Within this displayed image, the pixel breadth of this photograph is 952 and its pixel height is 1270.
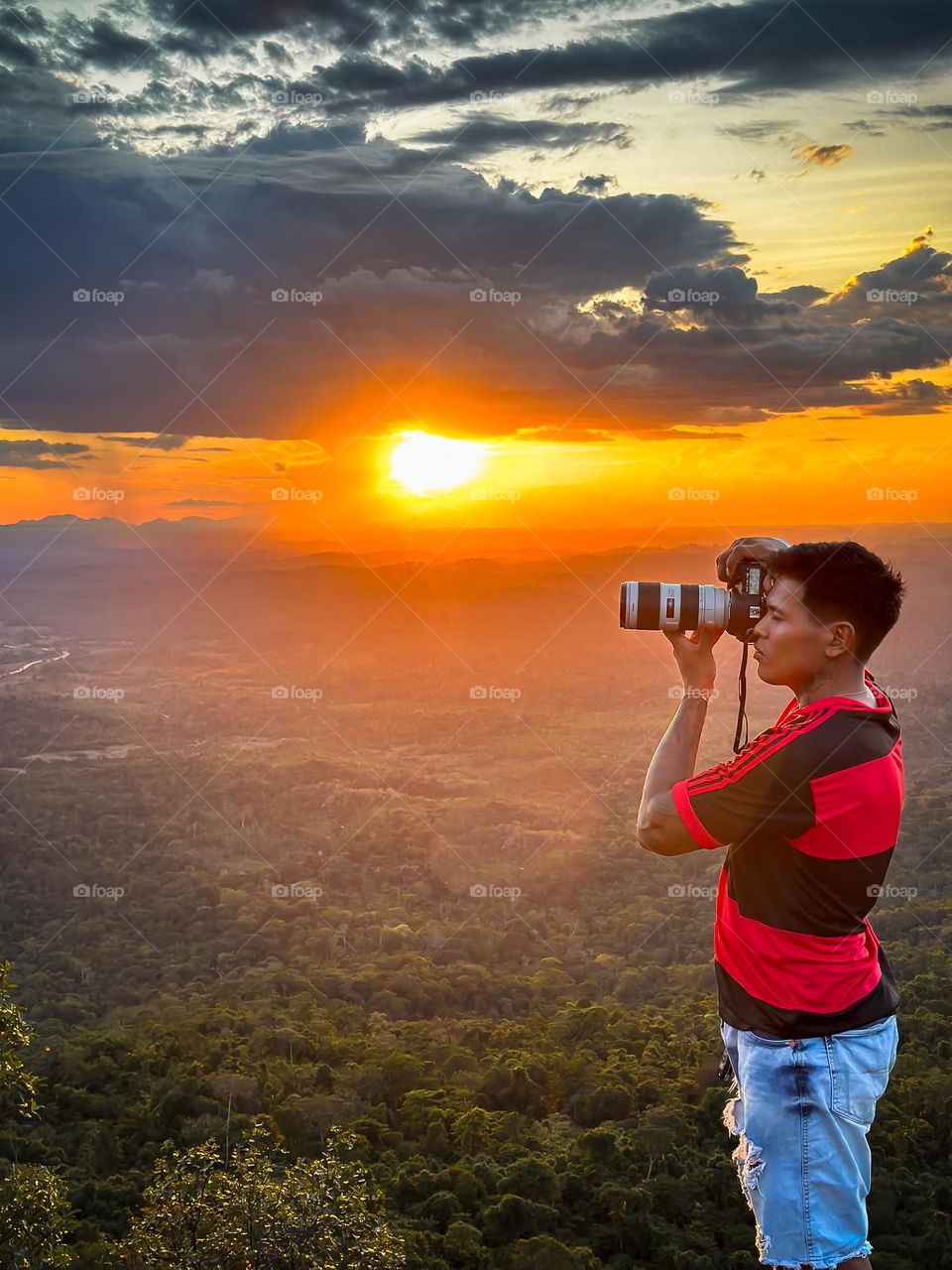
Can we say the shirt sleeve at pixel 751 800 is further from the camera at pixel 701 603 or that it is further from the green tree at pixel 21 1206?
the green tree at pixel 21 1206

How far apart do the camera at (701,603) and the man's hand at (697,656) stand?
0.03 metres

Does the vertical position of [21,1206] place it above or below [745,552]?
below

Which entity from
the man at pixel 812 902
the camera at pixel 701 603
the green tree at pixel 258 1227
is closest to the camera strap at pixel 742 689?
the camera at pixel 701 603

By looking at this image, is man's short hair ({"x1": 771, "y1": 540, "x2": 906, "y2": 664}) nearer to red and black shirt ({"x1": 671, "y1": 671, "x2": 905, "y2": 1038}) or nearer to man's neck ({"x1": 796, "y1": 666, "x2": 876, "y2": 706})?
man's neck ({"x1": 796, "y1": 666, "x2": 876, "y2": 706})

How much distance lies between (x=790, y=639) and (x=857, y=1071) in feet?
3.33

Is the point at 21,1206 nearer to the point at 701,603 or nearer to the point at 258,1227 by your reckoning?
Result: the point at 258,1227

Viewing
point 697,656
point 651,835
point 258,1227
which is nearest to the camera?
point 651,835

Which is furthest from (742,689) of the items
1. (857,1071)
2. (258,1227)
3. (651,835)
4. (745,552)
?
(258,1227)

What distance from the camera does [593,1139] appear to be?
1564 cm

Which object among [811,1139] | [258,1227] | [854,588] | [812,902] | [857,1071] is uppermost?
[854,588]

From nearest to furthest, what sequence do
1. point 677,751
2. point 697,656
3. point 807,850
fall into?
point 807,850, point 677,751, point 697,656

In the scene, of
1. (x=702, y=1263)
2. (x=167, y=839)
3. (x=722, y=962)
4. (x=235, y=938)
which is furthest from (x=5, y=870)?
(x=722, y=962)

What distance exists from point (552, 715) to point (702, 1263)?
Answer: 209ft

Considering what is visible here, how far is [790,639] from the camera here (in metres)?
2.69
